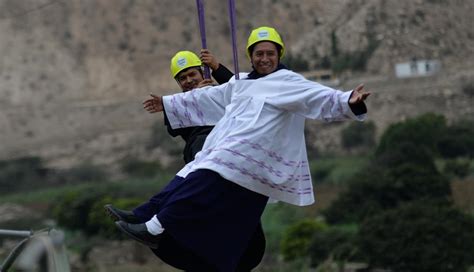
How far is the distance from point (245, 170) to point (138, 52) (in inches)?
2603

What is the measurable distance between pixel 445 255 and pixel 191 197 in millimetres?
22735

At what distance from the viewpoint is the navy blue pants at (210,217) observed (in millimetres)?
7363

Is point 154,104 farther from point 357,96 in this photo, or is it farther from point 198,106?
point 357,96

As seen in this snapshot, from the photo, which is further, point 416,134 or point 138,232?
point 416,134

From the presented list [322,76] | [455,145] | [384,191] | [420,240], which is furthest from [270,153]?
[322,76]

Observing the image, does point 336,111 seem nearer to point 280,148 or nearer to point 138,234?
point 280,148

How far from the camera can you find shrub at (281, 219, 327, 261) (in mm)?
35312

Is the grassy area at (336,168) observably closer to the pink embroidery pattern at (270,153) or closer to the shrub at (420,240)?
the shrub at (420,240)

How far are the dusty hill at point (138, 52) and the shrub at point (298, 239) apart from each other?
26410mm

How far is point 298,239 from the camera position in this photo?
37.0 metres

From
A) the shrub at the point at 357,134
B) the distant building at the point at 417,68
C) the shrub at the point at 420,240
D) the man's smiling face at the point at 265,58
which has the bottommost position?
the shrub at the point at 357,134

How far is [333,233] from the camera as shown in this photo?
119 ft

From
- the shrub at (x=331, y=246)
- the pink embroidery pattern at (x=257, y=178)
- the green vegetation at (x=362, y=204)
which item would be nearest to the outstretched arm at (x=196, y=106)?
the pink embroidery pattern at (x=257, y=178)

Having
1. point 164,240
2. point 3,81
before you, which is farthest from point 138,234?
point 3,81
